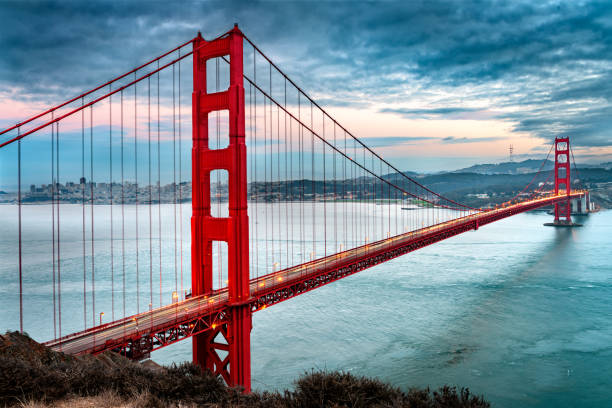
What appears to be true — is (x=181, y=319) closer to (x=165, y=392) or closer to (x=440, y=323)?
(x=165, y=392)

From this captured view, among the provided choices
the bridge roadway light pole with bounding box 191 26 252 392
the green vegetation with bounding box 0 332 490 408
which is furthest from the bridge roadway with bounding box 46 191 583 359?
the green vegetation with bounding box 0 332 490 408

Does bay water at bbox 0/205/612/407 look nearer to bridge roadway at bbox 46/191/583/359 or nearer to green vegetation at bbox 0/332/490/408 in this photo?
bridge roadway at bbox 46/191/583/359

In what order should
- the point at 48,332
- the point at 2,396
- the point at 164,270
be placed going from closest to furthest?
the point at 2,396 → the point at 48,332 → the point at 164,270

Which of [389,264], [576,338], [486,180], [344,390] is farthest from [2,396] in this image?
[486,180]

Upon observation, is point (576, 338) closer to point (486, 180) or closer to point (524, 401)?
point (524, 401)

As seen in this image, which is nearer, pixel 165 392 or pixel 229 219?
pixel 165 392

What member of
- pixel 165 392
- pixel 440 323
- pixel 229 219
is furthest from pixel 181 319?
pixel 440 323

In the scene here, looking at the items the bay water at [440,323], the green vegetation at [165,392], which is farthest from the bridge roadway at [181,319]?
the bay water at [440,323]
